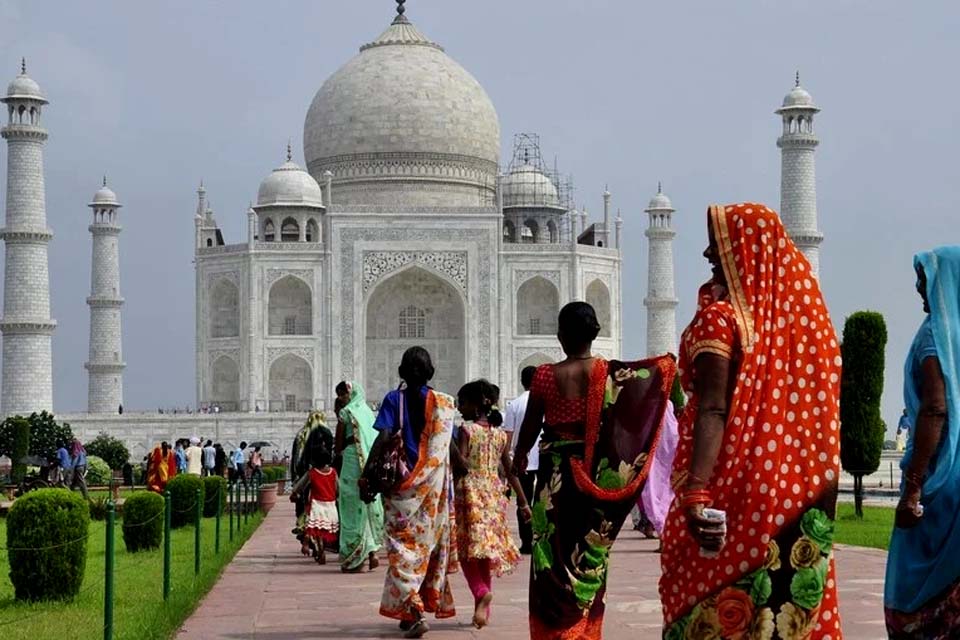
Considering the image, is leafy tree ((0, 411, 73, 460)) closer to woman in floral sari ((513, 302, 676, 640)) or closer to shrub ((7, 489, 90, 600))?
shrub ((7, 489, 90, 600))

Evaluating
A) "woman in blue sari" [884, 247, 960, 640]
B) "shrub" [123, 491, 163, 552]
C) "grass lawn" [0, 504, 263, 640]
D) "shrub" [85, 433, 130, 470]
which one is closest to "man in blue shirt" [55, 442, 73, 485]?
"shrub" [123, 491, 163, 552]

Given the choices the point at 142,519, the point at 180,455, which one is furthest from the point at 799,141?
the point at 142,519

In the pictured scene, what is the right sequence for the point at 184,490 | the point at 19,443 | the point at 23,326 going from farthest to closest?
the point at 23,326 < the point at 19,443 < the point at 184,490

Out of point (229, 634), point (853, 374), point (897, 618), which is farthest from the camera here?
point (853, 374)

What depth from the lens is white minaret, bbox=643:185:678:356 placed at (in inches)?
1431

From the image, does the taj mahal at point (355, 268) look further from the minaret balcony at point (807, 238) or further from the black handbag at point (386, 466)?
the black handbag at point (386, 466)

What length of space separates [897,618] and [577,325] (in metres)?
1.27

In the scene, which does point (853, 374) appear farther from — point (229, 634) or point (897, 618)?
point (897, 618)

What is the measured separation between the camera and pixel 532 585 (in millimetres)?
4855

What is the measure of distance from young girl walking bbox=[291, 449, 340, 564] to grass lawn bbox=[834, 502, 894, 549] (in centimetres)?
311

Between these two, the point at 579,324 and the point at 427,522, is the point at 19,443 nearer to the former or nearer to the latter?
the point at 427,522

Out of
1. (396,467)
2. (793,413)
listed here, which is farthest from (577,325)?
(396,467)

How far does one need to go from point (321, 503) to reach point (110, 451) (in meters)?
19.4

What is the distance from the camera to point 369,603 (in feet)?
23.9
